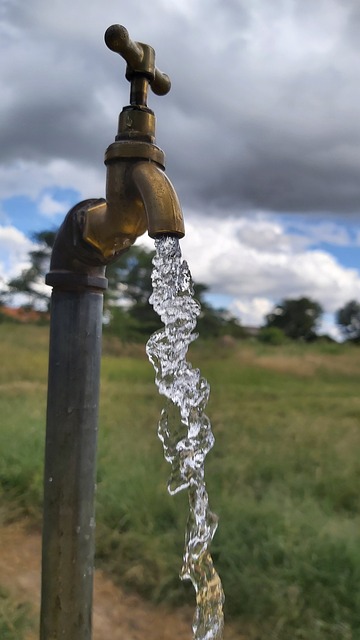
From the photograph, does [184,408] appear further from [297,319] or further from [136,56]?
[297,319]

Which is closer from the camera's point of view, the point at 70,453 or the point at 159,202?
A: the point at 159,202

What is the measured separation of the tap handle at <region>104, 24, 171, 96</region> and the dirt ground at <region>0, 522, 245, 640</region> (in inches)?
59.5

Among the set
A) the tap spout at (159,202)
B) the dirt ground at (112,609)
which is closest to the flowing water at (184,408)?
the tap spout at (159,202)

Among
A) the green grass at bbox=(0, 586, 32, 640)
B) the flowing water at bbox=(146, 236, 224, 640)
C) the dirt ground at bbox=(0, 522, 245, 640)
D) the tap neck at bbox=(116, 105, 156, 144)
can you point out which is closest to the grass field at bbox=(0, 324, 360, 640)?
the dirt ground at bbox=(0, 522, 245, 640)

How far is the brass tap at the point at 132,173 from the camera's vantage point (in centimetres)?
97

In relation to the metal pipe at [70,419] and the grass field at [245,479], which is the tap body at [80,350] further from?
the grass field at [245,479]

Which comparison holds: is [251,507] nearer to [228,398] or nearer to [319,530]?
[319,530]

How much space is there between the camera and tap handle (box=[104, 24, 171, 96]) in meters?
0.97

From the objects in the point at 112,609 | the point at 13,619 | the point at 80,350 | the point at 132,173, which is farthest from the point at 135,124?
the point at 112,609

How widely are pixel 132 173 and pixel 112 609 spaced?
1.69 metres

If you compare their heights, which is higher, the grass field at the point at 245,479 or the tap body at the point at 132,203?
the tap body at the point at 132,203

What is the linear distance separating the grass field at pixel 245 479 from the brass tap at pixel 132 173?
1454mm

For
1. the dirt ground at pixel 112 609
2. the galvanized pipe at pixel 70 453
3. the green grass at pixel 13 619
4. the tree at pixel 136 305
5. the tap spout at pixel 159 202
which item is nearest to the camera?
the tap spout at pixel 159 202

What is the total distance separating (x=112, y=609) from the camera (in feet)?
7.21
